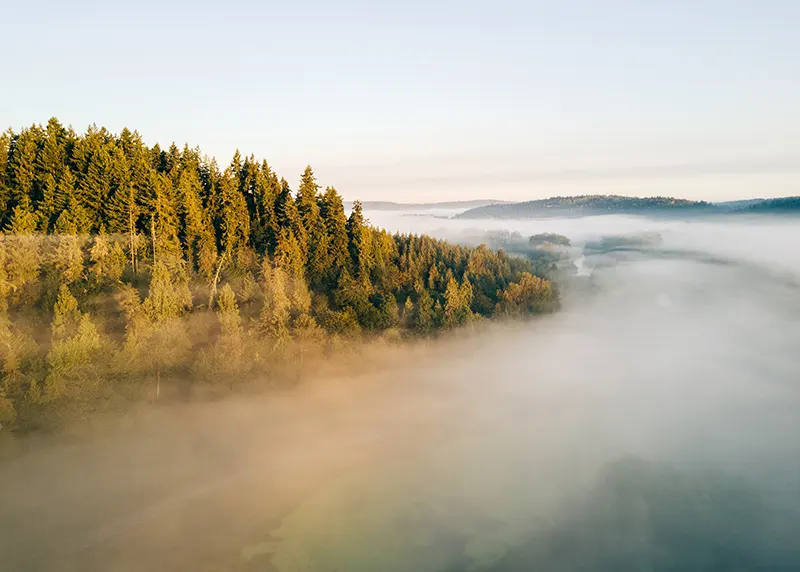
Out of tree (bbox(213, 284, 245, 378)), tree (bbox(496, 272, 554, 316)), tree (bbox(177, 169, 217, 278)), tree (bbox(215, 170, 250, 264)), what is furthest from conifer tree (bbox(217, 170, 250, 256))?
tree (bbox(496, 272, 554, 316))

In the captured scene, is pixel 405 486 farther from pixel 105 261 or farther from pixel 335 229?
pixel 105 261

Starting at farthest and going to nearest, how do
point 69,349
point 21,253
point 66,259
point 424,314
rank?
1. point 424,314
2. point 66,259
3. point 21,253
4. point 69,349

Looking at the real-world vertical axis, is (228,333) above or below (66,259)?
below

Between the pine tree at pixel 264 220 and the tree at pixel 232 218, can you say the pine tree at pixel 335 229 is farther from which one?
the tree at pixel 232 218

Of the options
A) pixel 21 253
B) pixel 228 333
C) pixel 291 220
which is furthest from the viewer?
pixel 291 220

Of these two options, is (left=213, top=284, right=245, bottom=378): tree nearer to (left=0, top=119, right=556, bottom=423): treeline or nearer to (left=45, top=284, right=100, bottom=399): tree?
(left=0, top=119, right=556, bottom=423): treeline

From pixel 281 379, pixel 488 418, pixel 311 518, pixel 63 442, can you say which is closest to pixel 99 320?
pixel 63 442

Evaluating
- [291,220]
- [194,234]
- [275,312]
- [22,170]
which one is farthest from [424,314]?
[22,170]

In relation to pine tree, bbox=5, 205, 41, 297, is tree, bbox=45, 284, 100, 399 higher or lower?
lower
